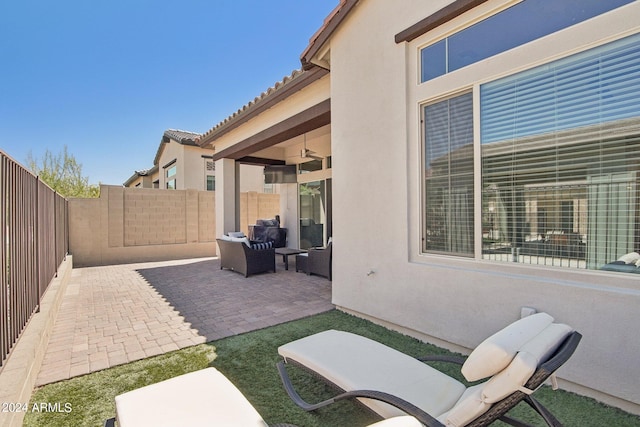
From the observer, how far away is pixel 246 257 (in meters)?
8.33

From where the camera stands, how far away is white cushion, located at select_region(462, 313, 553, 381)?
1.64m

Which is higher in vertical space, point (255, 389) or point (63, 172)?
point (63, 172)

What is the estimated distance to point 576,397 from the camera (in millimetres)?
2887

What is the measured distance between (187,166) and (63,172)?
32.3 feet

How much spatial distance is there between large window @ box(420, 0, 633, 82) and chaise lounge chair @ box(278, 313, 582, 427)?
115 inches

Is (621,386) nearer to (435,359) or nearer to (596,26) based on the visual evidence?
(435,359)

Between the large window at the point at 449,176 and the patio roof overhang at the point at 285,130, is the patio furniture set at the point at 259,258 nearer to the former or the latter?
the patio roof overhang at the point at 285,130

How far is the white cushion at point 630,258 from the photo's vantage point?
268cm

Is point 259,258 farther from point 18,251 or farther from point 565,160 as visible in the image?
point 565,160

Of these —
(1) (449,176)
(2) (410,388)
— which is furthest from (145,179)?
(2) (410,388)

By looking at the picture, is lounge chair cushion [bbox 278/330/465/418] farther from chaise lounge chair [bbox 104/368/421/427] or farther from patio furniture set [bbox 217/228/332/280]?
patio furniture set [bbox 217/228/332/280]

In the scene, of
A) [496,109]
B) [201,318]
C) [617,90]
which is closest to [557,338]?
[617,90]

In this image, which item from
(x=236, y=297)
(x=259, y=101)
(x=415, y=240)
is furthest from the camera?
(x=259, y=101)

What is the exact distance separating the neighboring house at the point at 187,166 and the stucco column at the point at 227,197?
5.06m
